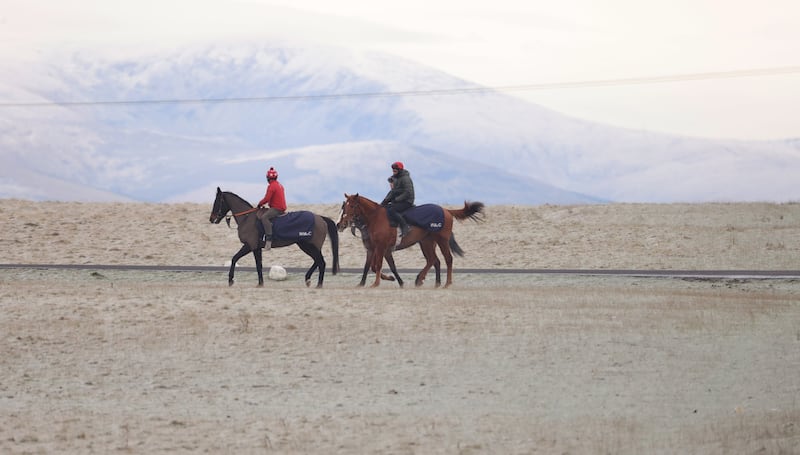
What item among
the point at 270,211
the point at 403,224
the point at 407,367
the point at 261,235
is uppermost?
the point at 270,211

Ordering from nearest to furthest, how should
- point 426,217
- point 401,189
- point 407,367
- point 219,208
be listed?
point 407,367, point 401,189, point 219,208, point 426,217

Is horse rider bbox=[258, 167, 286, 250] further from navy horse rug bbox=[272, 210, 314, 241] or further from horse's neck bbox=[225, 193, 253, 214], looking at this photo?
horse's neck bbox=[225, 193, 253, 214]

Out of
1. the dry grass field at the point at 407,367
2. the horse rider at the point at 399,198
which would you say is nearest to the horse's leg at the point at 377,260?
the dry grass field at the point at 407,367

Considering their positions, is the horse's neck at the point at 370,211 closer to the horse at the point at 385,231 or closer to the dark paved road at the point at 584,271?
the horse at the point at 385,231

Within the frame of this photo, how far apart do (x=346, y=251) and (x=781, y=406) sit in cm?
3040

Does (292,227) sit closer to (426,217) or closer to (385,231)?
(385,231)

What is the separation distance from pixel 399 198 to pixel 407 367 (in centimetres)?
1065

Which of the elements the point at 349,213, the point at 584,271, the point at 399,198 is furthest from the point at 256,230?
the point at 584,271

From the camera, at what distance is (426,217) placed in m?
29.7

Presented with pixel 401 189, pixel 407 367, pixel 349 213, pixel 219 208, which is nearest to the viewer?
pixel 407 367

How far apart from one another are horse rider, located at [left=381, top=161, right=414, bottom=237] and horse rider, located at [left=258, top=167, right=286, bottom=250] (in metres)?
2.39

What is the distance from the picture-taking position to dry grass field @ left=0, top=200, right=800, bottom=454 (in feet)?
49.3

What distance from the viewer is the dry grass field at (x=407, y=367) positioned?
15023 mm

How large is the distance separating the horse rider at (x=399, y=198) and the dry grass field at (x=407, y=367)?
1551 millimetres
